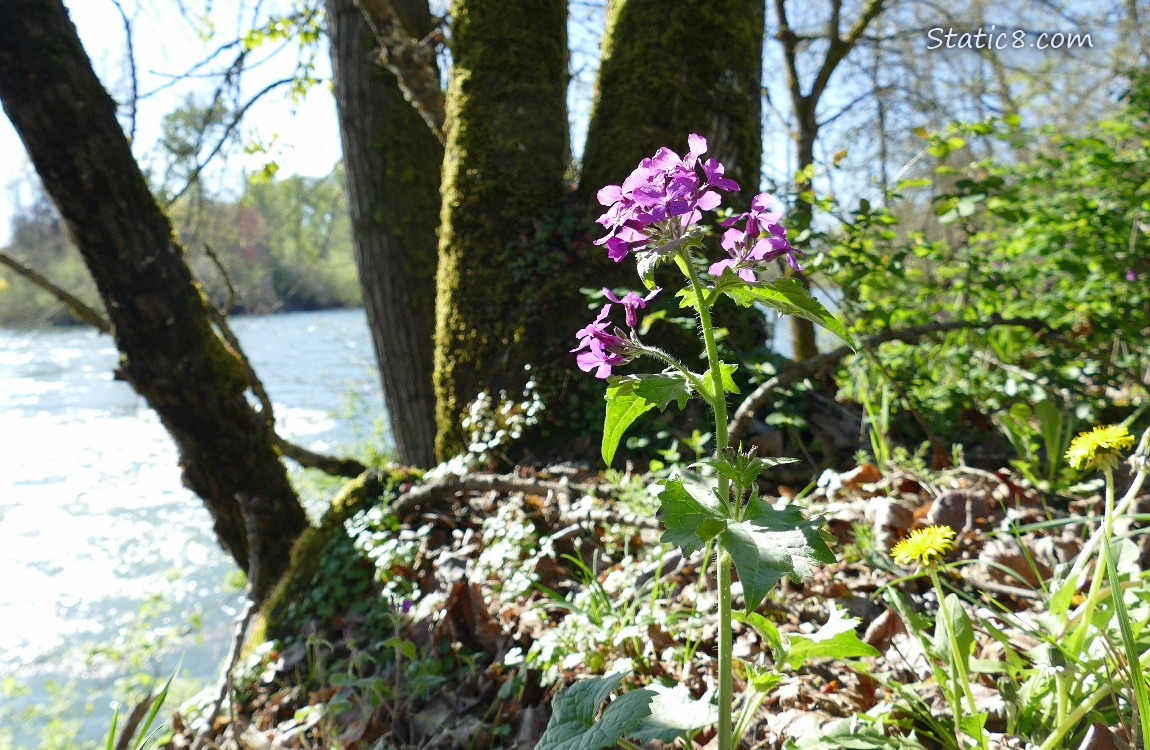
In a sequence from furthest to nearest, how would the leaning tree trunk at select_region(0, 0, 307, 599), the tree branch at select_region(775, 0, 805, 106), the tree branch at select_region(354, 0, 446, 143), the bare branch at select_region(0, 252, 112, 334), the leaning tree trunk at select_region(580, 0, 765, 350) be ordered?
1. the tree branch at select_region(775, 0, 805, 106)
2. the tree branch at select_region(354, 0, 446, 143)
3. the bare branch at select_region(0, 252, 112, 334)
4. the leaning tree trunk at select_region(580, 0, 765, 350)
5. the leaning tree trunk at select_region(0, 0, 307, 599)

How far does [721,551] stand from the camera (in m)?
1.13

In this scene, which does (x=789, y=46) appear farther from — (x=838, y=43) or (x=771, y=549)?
(x=771, y=549)

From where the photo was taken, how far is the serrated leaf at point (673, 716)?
112cm

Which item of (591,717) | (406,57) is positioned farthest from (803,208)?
(406,57)

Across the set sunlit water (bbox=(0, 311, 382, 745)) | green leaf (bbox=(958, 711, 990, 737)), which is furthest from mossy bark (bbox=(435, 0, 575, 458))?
green leaf (bbox=(958, 711, 990, 737))

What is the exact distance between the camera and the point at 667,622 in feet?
5.76

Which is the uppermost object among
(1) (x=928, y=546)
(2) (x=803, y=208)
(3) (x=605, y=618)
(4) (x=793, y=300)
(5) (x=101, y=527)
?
(2) (x=803, y=208)

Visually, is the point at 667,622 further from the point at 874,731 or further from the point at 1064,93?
the point at 1064,93

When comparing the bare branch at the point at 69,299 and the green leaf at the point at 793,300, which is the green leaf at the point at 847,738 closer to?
the green leaf at the point at 793,300

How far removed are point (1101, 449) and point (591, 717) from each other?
1005 mm

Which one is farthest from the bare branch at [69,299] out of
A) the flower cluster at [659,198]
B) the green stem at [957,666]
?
the green stem at [957,666]

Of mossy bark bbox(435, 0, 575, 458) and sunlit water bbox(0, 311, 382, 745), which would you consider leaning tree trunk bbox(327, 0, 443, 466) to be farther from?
sunlit water bbox(0, 311, 382, 745)

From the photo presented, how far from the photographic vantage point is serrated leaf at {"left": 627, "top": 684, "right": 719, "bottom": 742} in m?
1.12

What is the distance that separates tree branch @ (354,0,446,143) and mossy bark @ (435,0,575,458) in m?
0.55
